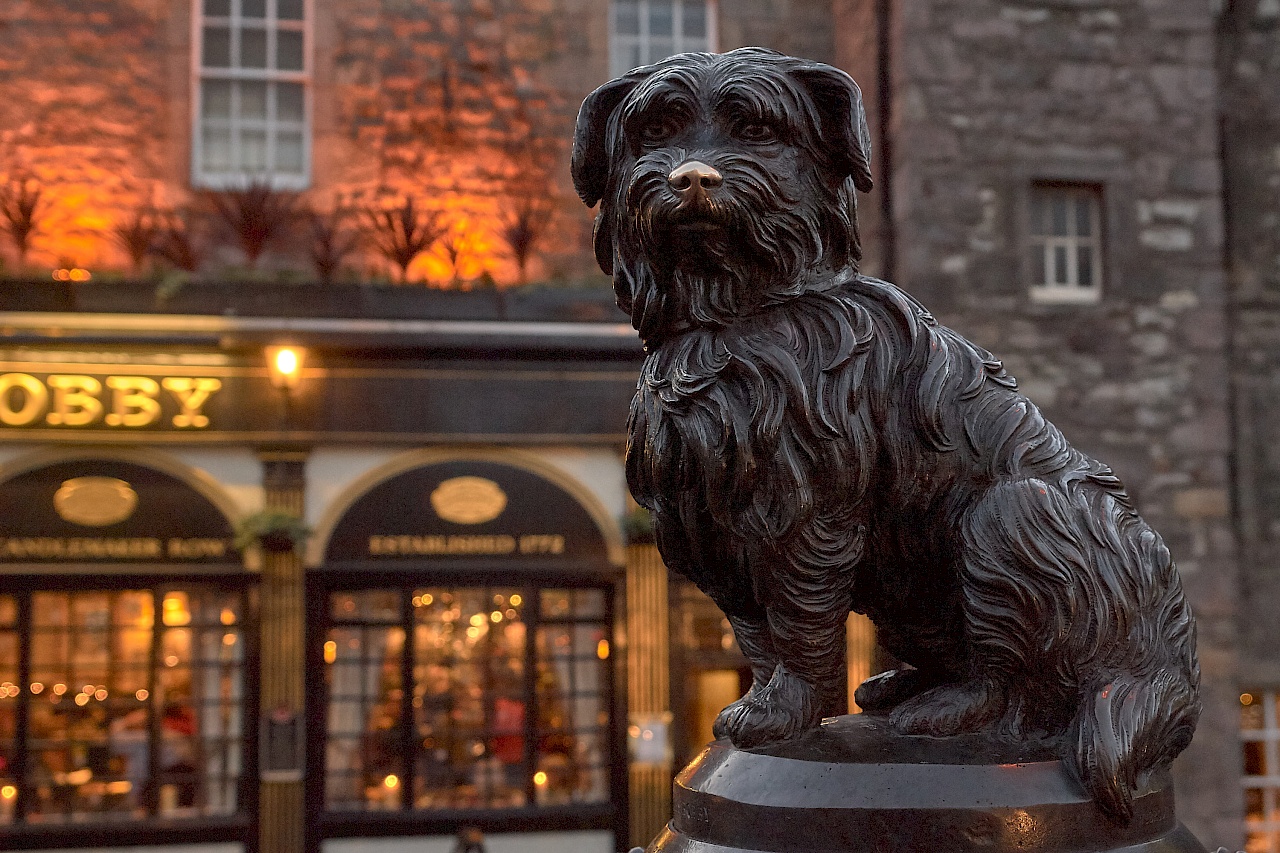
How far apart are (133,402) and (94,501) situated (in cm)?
83

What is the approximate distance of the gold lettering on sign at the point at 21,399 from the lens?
9523 millimetres

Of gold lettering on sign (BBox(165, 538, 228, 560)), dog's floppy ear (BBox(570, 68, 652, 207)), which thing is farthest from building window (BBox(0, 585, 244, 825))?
dog's floppy ear (BBox(570, 68, 652, 207))

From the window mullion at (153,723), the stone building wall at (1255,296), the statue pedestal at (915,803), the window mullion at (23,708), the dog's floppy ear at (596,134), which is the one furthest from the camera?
the stone building wall at (1255,296)

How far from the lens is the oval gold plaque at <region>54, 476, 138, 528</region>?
9.61 metres

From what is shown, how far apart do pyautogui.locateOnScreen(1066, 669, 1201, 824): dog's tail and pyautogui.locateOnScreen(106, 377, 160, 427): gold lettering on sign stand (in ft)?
29.3

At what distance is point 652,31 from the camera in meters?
11.1

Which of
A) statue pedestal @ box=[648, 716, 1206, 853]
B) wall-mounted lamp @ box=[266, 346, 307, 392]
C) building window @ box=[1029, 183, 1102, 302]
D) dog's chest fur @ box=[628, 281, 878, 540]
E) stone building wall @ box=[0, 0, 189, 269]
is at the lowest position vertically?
statue pedestal @ box=[648, 716, 1206, 853]

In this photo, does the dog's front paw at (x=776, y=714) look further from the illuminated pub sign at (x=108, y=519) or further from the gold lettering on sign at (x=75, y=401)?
the gold lettering on sign at (x=75, y=401)

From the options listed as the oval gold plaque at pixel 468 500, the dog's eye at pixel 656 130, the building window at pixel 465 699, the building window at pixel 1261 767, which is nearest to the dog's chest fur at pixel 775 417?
the dog's eye at pixel 656 130

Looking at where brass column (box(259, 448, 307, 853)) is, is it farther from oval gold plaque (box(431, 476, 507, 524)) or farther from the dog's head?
the dog's head

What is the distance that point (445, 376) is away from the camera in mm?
10016

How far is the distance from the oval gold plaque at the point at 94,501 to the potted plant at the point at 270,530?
0.93 meters

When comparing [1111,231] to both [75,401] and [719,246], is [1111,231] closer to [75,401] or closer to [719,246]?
[75,401]

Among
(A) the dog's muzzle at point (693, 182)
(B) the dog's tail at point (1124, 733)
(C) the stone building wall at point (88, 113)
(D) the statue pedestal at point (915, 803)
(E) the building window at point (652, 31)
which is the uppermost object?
(E) the building window at point (652, 31)
